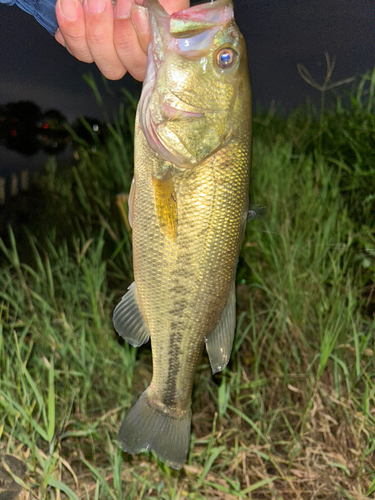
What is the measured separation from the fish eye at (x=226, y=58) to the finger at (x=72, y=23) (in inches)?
23.9

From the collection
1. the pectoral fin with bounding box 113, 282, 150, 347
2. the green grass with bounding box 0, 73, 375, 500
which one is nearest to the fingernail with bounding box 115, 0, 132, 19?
the pectoral fin with bounding box 113, 282, 150, 347

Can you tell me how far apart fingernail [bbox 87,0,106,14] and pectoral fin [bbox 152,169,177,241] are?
0.72m

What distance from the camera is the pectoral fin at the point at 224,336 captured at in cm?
153

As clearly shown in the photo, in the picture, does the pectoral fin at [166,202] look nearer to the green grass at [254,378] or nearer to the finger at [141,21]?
the finger at [141,21]

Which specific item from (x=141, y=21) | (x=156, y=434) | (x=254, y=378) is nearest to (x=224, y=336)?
(x=156, y=434)

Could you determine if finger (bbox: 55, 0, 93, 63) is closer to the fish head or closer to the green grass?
the fish head

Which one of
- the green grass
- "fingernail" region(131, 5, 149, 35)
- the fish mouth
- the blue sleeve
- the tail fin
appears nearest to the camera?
the fish mouth

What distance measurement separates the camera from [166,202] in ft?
4.58

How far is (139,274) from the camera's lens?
153 cm

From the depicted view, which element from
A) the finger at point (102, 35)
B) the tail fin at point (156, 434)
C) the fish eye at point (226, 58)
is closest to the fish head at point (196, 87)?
the fish eye at point (226, 58)

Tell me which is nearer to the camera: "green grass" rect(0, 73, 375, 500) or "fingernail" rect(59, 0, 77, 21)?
"fingernail" rect(59, 0, 77, 21)

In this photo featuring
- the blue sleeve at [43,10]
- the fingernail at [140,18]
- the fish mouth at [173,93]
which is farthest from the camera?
the blue sleeve at [43,10]

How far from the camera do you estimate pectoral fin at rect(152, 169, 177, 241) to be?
4.57 feet

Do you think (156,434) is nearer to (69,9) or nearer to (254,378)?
(254,378)
